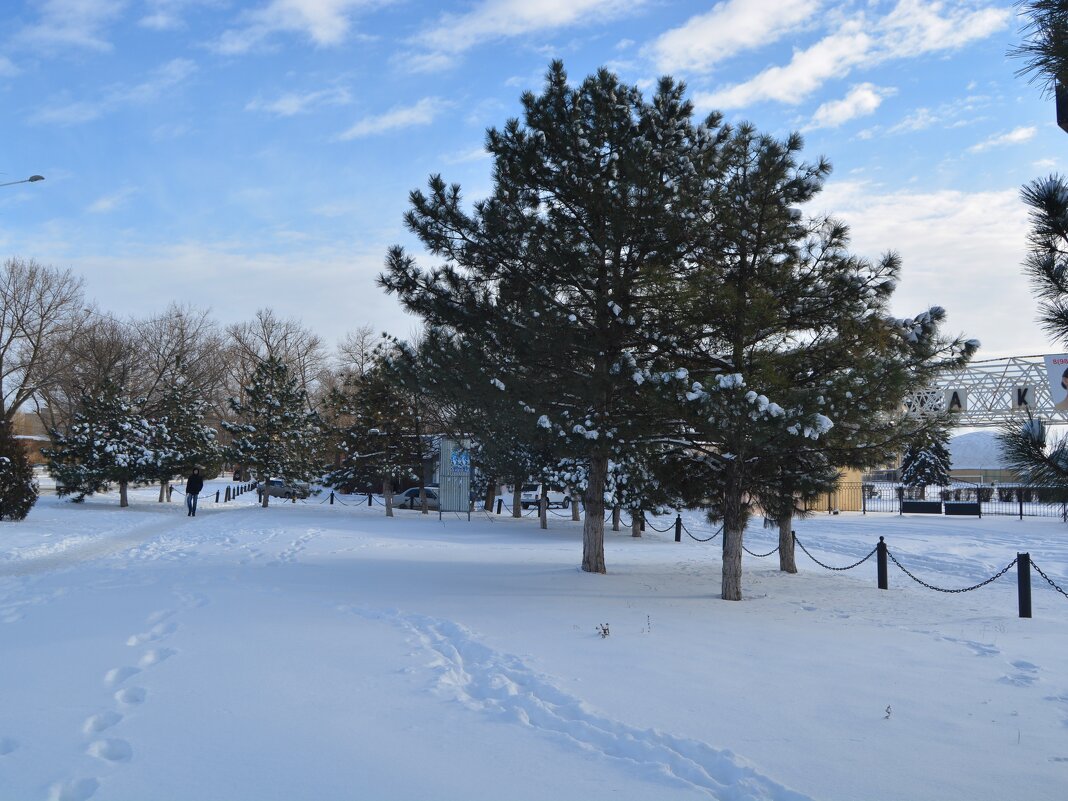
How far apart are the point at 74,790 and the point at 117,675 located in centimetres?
249

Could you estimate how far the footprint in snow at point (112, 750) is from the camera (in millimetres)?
4879

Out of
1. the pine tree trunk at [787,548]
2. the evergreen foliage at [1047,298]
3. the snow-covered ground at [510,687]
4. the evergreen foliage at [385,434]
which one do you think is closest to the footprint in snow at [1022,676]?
the snow-covered ground at [510,687]

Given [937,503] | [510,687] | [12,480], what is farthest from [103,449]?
[937,503]

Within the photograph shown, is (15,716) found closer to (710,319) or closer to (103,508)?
(710,319)

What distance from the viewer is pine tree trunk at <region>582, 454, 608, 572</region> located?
48.6 ft

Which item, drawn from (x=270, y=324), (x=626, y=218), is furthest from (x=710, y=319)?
(x=270, y=324)

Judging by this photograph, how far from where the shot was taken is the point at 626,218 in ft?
41.5

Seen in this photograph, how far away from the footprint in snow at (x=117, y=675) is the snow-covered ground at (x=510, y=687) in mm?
38

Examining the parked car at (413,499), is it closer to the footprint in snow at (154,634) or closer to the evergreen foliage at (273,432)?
the evergreen foliage at (273,432)

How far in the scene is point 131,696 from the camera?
6105mm

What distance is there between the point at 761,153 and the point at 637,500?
10.8 m

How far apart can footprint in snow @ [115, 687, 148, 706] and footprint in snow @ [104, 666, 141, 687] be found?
248 millimetres

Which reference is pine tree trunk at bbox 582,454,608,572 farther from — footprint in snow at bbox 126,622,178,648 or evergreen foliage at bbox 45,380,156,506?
evergreen foliage at bbox 45,380,156,506

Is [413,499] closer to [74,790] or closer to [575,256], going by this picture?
[575,256]
